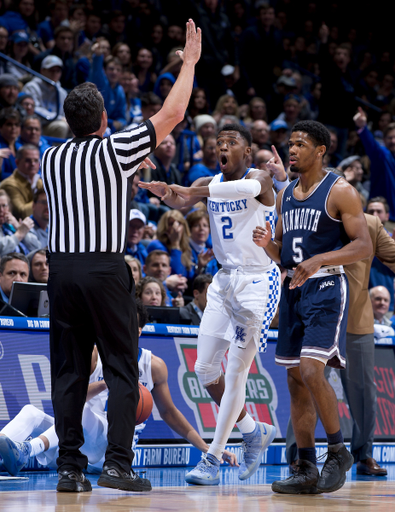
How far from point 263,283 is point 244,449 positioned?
4.14 feet

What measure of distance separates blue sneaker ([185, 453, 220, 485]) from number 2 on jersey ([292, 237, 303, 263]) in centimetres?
146

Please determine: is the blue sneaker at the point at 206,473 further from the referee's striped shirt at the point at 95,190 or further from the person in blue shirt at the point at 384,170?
the person in blue shirt at the point at 384,170

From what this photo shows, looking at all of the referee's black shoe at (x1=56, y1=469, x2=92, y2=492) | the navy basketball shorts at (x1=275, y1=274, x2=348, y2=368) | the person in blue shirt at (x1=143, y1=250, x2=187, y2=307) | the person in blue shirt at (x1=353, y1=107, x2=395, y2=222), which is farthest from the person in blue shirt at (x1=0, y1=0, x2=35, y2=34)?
the referee's black shoe at (x1=56, y1=469, x2=92, y2=492)

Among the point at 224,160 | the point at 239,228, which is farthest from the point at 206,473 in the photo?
the point at 224,160

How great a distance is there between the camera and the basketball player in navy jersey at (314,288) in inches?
177

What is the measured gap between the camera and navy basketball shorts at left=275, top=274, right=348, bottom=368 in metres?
4.54

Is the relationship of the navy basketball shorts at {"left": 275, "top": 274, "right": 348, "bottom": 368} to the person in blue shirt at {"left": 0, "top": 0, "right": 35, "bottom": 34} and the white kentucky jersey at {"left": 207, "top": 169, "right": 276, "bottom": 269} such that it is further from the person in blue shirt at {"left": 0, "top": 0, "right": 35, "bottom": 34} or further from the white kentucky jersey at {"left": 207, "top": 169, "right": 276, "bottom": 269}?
the person in blue shirt at {"left": 0, "top": 0, "right": 35, "bottom": 34}

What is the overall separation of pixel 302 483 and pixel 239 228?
1819mm

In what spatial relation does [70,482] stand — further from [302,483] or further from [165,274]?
[165,274]

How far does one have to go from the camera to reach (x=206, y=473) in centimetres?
500

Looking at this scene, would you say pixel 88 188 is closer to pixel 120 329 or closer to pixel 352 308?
pixel 120 329

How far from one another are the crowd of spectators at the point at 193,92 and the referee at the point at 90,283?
3.34m

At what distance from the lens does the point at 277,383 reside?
7219 mm

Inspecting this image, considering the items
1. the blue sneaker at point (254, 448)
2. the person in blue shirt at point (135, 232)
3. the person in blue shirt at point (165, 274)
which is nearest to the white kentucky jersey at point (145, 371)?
the blue sneaker at point (254, 448)
